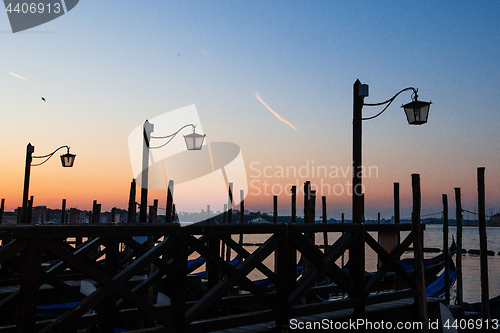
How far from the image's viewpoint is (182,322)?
13.0 ft

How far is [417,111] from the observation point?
673 centimetres

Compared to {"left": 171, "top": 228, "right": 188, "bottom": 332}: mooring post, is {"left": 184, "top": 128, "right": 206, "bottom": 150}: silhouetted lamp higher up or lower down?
higher up

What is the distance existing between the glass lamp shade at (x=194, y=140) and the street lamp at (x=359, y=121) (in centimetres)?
396

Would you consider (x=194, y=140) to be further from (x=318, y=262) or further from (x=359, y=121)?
(x=318, y=262)

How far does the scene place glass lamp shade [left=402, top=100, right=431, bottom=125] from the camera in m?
6.69

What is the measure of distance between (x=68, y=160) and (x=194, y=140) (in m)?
4.77

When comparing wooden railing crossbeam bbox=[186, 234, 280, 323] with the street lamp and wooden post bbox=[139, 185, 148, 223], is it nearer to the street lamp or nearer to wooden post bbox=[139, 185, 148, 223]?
the street lamp

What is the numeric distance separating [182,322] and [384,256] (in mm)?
2904

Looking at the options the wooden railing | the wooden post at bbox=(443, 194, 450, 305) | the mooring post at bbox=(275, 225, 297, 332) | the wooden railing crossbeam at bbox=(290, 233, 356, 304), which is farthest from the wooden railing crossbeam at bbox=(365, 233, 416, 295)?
the wooden post at bbox=(443, 194, 450, 305)

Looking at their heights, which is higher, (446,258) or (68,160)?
(68,160)

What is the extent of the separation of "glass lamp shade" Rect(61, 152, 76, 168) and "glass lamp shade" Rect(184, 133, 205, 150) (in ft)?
14.6

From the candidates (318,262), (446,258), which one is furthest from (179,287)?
(446,258)

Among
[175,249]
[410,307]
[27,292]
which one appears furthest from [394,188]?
[27,292]

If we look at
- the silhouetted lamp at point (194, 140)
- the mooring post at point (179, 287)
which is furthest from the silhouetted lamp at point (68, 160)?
the mooring post at point (179, 287)
